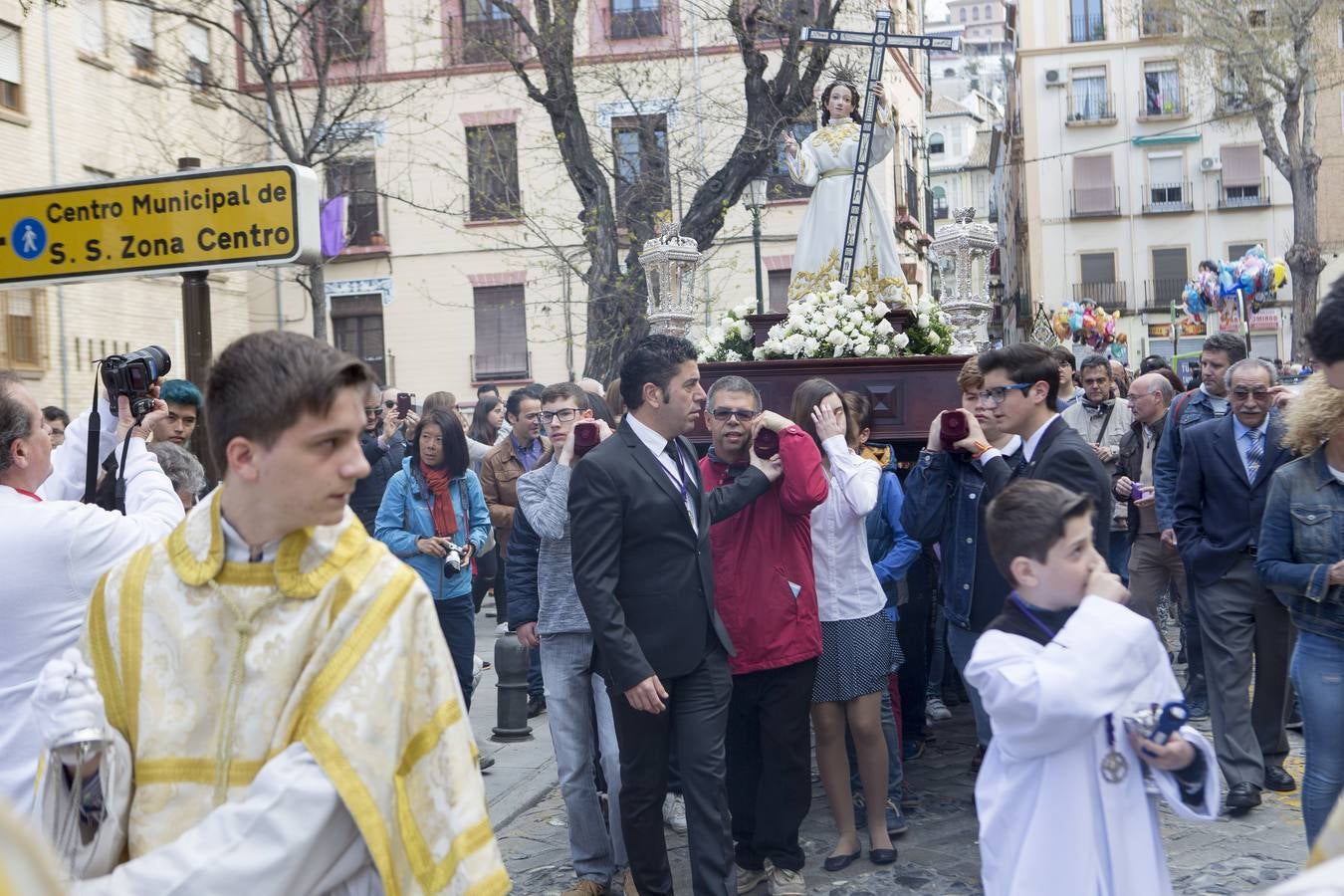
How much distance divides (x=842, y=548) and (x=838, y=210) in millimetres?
4048

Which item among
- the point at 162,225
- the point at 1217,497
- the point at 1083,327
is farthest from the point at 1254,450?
the point at 1083,327

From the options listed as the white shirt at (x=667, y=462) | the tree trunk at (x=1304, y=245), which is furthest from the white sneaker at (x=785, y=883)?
the tree trunk at (x=1304, y=245)

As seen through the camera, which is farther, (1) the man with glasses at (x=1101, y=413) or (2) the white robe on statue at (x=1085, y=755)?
(1) the man with glasses at (x=1101, y=413)

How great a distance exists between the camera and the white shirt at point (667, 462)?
220 inches

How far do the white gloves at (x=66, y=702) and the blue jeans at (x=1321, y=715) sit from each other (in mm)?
4086

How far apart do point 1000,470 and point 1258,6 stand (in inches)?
1152

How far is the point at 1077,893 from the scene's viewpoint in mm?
3586

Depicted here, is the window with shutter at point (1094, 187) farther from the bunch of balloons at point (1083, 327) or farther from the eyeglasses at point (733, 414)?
the eyeglasses at point (733, 414)

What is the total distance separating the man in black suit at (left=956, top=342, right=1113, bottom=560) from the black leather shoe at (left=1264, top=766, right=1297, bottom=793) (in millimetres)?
2421

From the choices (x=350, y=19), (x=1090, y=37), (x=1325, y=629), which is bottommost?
(x=1325, y=629)

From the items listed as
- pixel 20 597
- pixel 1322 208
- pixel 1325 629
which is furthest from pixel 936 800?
pixel 1322 208

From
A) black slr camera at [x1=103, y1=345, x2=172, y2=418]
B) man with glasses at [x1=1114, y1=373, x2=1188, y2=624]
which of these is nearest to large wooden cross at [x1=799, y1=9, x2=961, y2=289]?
man with glasses at [x1=1114, y1=373, x2=1188, y2=624]

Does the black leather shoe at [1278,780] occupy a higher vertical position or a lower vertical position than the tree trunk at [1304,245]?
lower

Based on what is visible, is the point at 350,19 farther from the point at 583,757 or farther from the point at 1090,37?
the point at 1090,37
